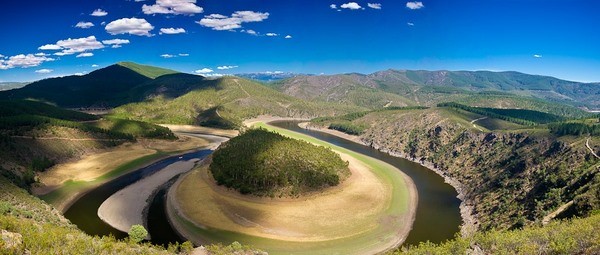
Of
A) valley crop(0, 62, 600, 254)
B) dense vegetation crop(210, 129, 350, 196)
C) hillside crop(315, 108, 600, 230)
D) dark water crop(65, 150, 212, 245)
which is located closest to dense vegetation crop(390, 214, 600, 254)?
valley crop(0, 62, 600, 254)

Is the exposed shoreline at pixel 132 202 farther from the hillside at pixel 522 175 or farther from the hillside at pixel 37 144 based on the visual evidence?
the hillside at pixel 522 175

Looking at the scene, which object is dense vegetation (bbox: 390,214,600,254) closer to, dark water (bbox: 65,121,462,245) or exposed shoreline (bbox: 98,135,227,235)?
dark water (bbox: 65,121,462,245)

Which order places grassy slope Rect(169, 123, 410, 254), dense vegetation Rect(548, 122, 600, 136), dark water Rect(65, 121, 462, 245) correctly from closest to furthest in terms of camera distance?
grassy slope Rect(169, 123, 410, 254), dark water Rect(65, 121, 462, 245), dense vegetation Rect(548, 122, 600, 136)

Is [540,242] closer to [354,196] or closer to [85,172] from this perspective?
[354,196]

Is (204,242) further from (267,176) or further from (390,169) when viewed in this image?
(390,169)

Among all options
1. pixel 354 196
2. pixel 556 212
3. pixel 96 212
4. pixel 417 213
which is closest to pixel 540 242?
pixel 556 212

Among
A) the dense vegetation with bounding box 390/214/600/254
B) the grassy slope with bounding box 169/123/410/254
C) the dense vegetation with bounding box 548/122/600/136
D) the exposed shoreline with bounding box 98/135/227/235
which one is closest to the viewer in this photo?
the dense vegetation with bounding box 390/214/600/254

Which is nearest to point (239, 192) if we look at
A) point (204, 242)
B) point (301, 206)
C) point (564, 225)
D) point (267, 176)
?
point (267, 176)
